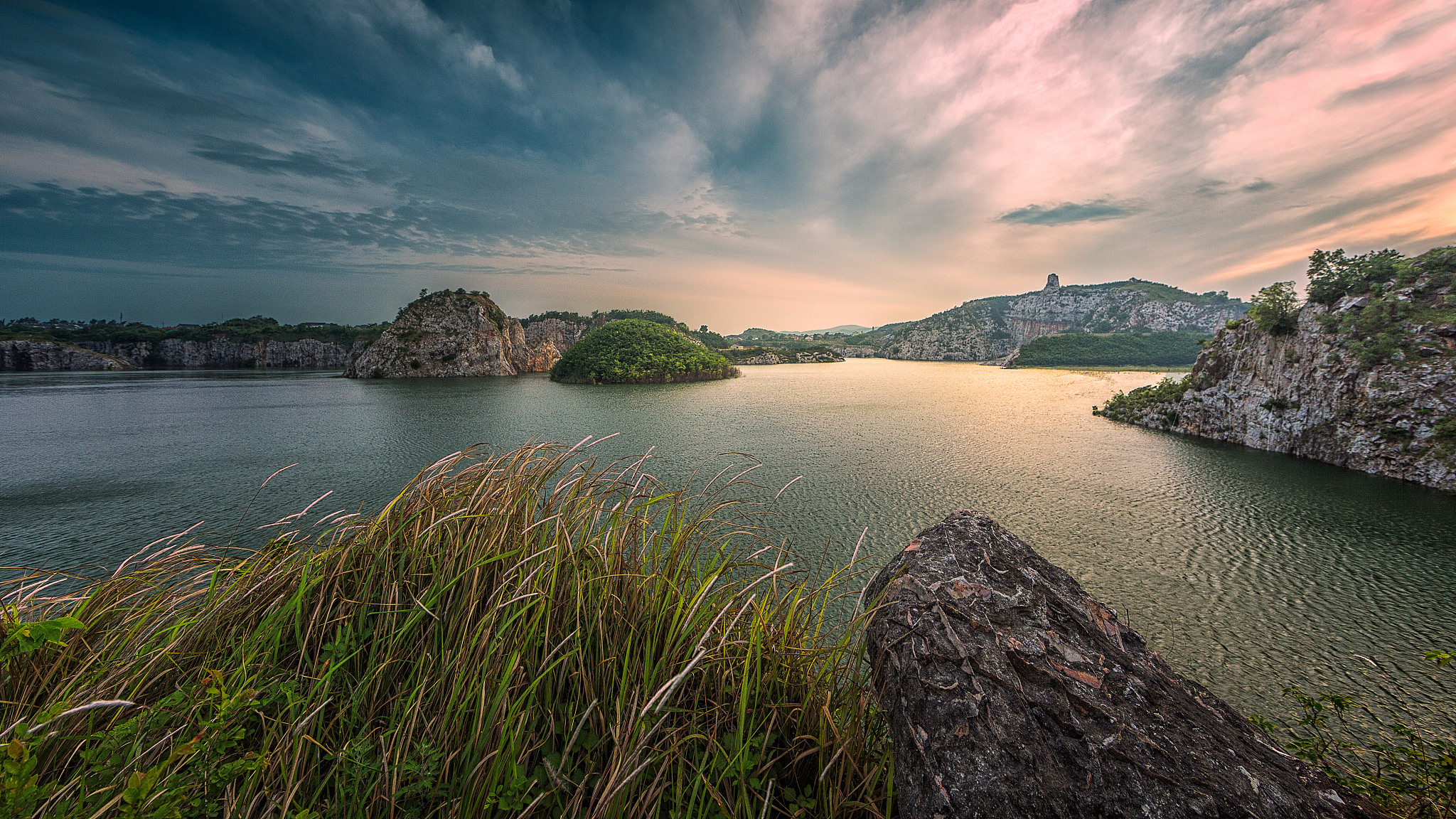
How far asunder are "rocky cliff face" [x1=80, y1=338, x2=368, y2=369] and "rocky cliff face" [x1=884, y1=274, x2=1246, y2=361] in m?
122

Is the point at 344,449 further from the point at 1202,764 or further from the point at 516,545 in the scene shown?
the point at 1202,764

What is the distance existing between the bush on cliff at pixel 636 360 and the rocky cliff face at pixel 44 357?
2914 inches

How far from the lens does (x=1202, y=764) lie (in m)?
1.79

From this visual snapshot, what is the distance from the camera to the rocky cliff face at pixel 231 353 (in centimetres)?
7625

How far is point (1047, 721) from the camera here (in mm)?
1961

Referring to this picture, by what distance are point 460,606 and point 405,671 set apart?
1.22ft

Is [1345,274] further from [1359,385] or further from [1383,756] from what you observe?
[1383,756]

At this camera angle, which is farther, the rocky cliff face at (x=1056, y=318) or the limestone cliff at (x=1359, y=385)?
the rocky cliff face at (x=1056, y=318)

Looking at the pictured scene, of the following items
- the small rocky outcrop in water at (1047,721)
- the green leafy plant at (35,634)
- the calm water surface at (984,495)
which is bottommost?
the calm water surface at (984,495)

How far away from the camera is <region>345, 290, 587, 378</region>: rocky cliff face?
56.6 meters

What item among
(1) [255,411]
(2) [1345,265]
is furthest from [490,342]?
(2) [1345,265]

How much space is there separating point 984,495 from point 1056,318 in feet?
484

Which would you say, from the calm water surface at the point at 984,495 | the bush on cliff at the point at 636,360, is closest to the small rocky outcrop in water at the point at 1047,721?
the calm water surface at the point at 984,495

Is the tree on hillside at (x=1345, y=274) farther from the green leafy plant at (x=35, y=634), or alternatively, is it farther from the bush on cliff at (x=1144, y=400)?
the green leafy plant at (x=35, y=634)
